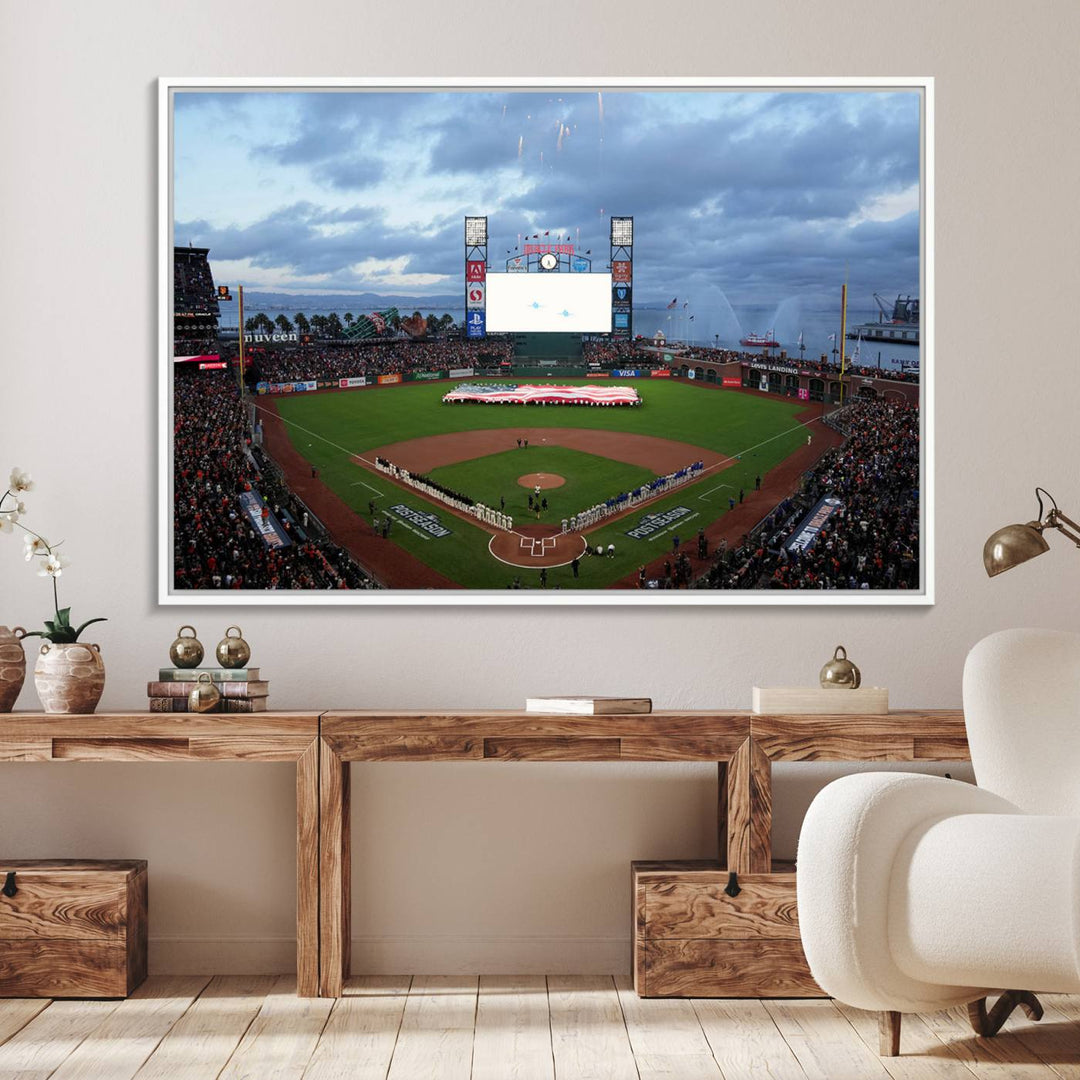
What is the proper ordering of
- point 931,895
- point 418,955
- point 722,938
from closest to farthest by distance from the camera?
point 931,895
point 722,938
point 418,955

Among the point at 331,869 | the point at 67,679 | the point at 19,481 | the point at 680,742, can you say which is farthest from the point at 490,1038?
the point at 19,481

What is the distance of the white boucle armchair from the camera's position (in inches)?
81.8

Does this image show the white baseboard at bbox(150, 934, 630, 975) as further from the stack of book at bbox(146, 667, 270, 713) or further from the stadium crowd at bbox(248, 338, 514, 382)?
the stadium crowd at bbox(248, 338, 514, 382)

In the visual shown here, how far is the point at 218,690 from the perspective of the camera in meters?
2.94

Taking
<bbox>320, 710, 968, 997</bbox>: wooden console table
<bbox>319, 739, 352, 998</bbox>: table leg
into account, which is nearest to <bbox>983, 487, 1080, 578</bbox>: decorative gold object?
<bbox>320, 710, 968, 997</bbox>: wooden console table

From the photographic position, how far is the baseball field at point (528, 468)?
10.8 feet

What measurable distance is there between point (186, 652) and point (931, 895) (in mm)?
1824

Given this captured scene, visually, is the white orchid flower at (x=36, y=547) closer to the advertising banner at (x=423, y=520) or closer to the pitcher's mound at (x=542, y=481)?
the advertising banner at (x=423, y=520)

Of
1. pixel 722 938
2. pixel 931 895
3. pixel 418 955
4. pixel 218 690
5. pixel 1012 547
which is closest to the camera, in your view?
pixel 931 895

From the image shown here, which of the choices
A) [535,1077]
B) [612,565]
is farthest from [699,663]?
[535,1077]

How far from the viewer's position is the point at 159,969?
3.15 meters

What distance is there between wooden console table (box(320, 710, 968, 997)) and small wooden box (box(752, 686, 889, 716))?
0.03 m

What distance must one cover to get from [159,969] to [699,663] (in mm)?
1630

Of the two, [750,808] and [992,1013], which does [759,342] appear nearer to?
[750,808]
